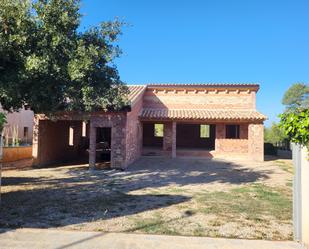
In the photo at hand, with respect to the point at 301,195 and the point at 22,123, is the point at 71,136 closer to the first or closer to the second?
the point at 22,123

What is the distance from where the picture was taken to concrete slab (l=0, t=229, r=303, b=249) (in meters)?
4.89

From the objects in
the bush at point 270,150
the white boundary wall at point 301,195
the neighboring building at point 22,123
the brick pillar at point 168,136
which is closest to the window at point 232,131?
the bush at point 270,150

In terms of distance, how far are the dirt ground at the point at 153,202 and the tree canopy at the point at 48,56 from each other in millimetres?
3231

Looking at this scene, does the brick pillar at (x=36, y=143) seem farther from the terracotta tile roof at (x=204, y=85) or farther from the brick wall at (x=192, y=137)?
the brick wall at (x=192, y=137)

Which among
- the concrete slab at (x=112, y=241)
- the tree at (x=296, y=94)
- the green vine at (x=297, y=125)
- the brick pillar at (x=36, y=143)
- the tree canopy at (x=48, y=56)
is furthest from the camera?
the tree at (x=296, y=94)

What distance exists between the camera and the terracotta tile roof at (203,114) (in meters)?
20.1

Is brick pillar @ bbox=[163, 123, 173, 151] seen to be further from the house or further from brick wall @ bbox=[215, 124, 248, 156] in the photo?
brick wall @ bbox=[215, 124, 248, 156]

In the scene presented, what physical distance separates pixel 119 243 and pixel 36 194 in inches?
206

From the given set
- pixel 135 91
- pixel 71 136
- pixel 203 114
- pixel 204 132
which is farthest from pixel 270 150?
pixel 71 136

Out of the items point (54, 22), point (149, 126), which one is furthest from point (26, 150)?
point (54, 22)

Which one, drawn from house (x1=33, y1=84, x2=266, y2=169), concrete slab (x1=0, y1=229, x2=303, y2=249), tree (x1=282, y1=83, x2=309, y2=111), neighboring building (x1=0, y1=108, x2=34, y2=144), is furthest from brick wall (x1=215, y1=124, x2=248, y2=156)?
tree (x1=282, y1=83, x2=309, y2=111)

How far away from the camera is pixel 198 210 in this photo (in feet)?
25.0

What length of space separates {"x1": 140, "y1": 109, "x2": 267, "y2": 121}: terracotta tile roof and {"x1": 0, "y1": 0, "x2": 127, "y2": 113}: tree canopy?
34.9 ft

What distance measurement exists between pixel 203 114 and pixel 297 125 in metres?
16.1
